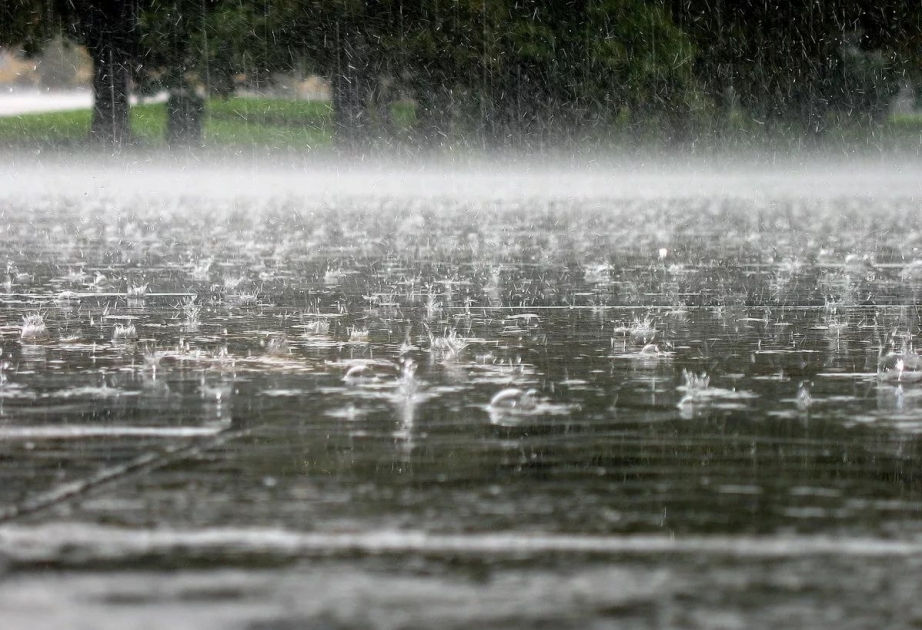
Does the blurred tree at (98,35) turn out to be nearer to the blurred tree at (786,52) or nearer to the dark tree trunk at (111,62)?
the dark tree trunk at (111,62)

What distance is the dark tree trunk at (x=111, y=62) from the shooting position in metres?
44.9

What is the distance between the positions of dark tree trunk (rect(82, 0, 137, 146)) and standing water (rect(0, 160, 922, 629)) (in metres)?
34.1

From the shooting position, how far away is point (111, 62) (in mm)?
45531

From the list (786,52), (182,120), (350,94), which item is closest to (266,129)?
(182,120)

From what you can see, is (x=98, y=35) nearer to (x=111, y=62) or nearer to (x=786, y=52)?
(x=111, y=62)

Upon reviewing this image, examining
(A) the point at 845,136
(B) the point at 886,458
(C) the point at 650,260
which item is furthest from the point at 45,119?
(B) the point at 886,458

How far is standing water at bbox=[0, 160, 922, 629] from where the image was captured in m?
2.91

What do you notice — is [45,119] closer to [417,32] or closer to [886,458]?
[417,32]

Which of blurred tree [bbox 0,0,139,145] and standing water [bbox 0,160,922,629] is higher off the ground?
blurred tree [bbox 0,0,139,145]

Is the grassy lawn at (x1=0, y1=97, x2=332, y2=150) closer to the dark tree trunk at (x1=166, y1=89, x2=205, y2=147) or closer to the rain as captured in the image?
the dark tree trunk at (x1=166, y1=89, x2=205, y2=147)

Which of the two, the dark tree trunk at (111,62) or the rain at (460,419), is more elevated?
the dark tree trunk at (111,62)

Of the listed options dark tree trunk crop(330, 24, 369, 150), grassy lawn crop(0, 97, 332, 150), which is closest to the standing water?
dark tree trunk crop(330, 24, 369, 150)

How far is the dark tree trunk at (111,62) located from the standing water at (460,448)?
34.1 metres

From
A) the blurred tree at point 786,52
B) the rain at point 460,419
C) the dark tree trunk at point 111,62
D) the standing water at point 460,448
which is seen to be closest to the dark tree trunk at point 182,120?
the dark tree trunk at point 111,62
